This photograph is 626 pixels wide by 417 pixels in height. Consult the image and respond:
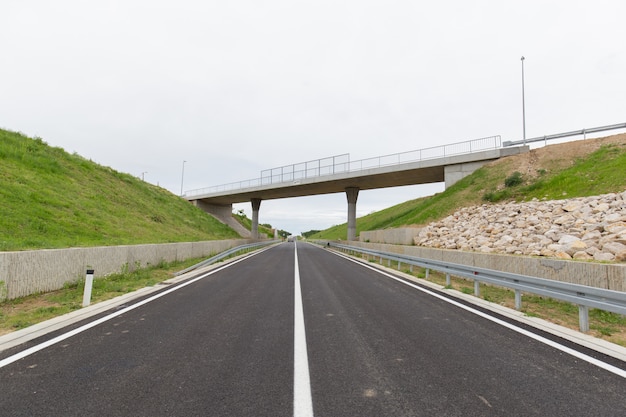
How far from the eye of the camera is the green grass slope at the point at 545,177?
18595 millimetres

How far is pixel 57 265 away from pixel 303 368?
7.88 m

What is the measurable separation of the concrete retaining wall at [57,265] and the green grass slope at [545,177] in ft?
73.3

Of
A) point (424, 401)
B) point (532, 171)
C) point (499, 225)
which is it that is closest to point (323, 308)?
point (424, 401)

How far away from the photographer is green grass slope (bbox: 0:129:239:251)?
1265cm

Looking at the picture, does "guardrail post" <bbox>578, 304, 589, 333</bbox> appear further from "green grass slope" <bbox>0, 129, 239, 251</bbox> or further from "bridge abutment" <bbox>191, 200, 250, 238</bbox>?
"bridge abutment" <bbox>191, 200, 250, 238</bbox>

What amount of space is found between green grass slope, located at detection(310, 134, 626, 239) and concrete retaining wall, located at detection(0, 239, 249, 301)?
22.3 meters

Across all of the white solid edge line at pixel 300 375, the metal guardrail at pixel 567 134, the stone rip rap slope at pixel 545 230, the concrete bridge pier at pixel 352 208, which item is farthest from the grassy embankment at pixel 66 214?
the metal guardrail at pixel 567 134

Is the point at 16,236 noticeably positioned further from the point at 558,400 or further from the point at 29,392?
the point at 558,400

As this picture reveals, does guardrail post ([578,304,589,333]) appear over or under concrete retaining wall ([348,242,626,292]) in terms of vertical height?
under

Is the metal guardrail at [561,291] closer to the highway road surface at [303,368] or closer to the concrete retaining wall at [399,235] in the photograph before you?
the highway road surface at [303,368]

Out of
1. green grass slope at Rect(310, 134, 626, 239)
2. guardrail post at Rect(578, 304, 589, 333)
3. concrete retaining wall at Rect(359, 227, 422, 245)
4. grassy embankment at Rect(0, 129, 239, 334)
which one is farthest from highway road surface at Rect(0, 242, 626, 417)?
concrete retaining wall at Rect(359, 227, 422, 245)

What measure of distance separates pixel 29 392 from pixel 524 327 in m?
7.06

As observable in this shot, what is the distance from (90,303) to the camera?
7055 mm

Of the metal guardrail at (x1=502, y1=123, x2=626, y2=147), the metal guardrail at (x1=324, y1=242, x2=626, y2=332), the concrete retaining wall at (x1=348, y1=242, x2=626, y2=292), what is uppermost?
the metal guardrail at (x1=502, y1=123, x2=626, y2=147)
